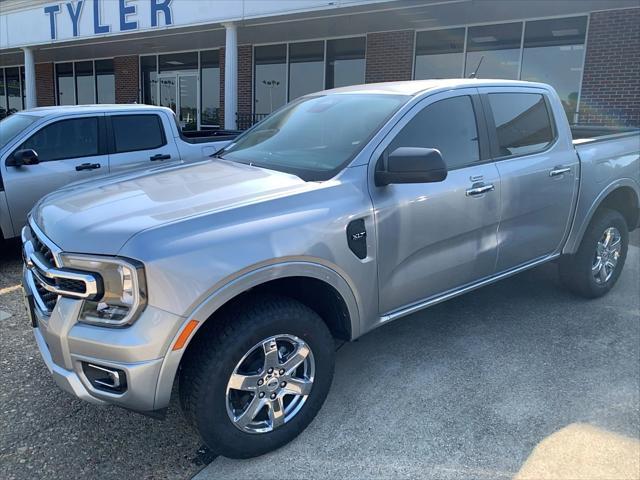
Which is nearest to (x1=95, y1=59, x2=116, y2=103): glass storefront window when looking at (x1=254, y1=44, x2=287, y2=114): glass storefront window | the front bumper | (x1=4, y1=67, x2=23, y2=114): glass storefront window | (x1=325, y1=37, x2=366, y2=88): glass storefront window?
(x1=4, y1=67, x2=23, y2=114): glass storefront window

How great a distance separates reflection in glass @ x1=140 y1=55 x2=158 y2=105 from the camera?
17.0 m

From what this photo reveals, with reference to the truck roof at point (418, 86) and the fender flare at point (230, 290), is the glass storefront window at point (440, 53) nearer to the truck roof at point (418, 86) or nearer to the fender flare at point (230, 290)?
the truck roof at point (418, 86)

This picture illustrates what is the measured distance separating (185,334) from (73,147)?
4.49 meters

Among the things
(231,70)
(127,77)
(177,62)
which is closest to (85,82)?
(127,77)

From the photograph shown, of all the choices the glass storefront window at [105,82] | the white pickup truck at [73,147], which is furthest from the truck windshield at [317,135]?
the glass storefront window at [105,82]

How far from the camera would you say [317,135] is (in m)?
3.52

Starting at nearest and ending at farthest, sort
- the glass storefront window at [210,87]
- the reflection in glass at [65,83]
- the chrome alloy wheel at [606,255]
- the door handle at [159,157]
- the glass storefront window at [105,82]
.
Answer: the chrome alloy wheel at [606,255] → the door handle at [159,157] → the glass storefront window at [210,87] → the glass storefront window at [105,82] → the reflection in glass at [65,83]

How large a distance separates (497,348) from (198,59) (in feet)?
46.2

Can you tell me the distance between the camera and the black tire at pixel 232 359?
2469mm

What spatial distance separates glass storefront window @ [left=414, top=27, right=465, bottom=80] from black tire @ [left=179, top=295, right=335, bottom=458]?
33.2 feet

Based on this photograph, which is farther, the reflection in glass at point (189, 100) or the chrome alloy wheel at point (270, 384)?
the reflection in glass at point (189, 100)

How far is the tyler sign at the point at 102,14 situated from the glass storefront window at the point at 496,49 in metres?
6.33

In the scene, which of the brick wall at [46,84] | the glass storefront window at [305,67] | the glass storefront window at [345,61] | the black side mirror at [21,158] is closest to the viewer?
the black side mirror at [21,158]

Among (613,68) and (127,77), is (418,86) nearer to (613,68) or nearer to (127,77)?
(613,68)
